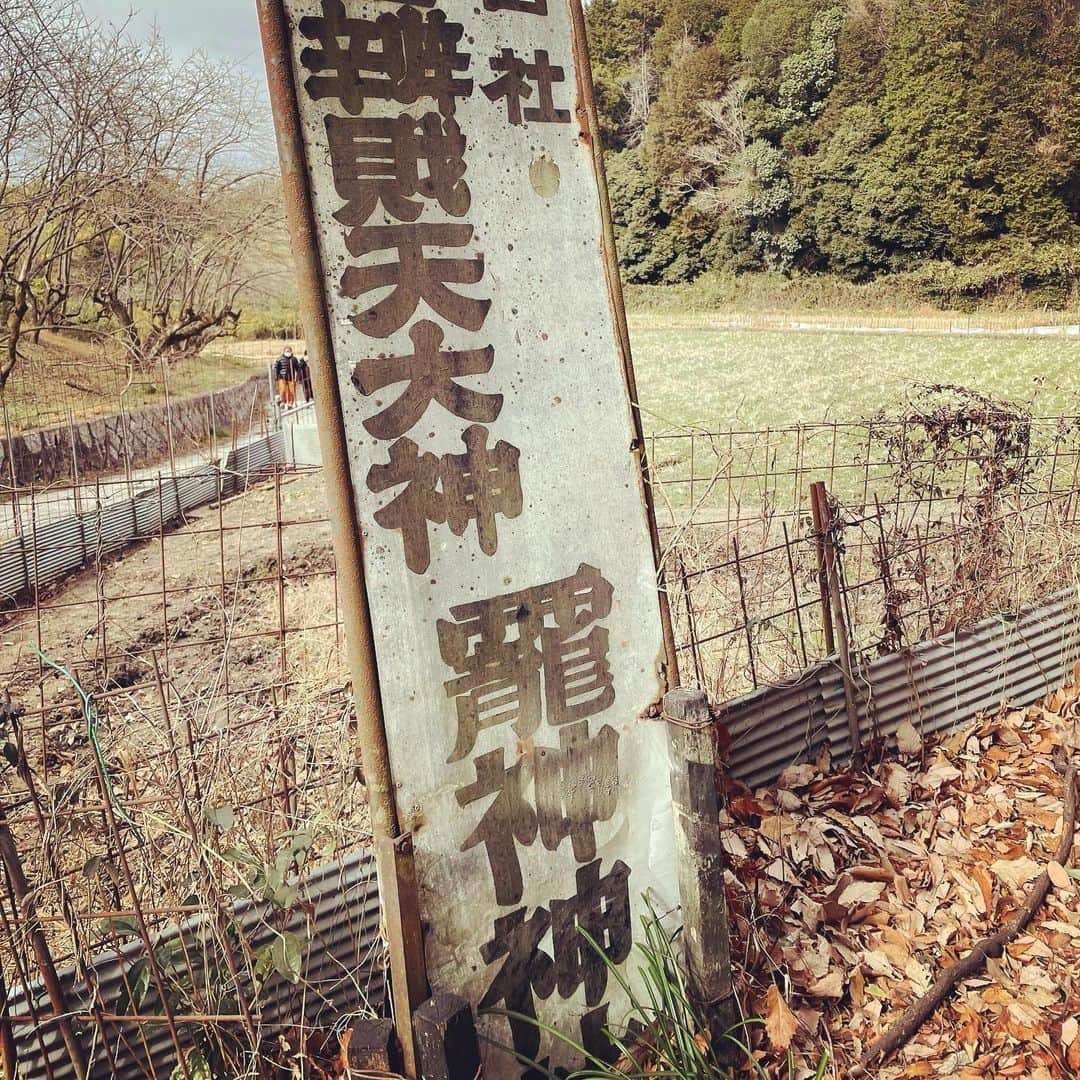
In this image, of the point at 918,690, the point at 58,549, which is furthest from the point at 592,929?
the point at 58,549

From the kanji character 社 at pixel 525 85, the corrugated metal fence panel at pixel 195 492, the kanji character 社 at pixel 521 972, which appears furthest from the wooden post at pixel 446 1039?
the corrugated metal fence panel at pixel 195 492

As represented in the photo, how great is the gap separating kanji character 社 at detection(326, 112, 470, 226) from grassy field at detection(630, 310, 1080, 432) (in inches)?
399

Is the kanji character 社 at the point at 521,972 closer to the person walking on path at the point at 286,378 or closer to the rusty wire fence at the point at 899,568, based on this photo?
the rusty wire fence at the point at 899,568

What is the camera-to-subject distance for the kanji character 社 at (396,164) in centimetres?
170

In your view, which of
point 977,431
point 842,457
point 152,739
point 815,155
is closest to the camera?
point 152,739

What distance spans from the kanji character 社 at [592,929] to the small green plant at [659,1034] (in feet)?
0.09

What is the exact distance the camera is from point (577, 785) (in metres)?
2.03

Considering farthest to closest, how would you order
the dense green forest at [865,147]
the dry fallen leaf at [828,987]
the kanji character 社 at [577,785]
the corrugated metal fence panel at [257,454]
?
the dense green forest at [865,147], the corrugated metal fence panel at [257,454], the dry fallen leaf at [828,987], the kanji character 社 at [577,785]

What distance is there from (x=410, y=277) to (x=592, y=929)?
1596 mm

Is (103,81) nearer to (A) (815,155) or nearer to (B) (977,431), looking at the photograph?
(B) (977,431)

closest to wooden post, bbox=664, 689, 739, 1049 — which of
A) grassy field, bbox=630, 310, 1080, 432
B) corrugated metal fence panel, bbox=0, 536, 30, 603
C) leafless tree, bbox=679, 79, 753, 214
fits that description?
corrugated metal fence panel, bbox=0, 536, 30, 603

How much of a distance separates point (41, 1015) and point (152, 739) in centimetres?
282

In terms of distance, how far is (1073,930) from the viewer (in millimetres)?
2350

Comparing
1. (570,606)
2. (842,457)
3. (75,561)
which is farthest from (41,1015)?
(842,457)
